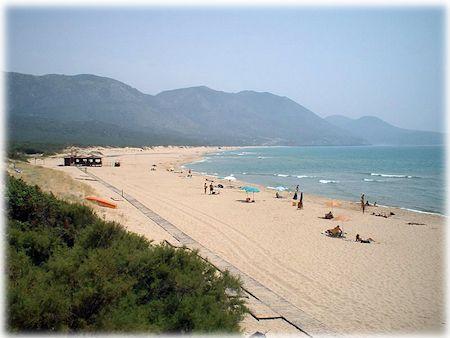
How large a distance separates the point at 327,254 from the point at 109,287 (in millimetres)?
9858

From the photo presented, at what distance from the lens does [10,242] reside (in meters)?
6.21

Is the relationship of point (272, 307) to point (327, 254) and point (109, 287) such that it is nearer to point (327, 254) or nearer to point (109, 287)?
point (109, 287)

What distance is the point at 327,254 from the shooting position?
13273mm

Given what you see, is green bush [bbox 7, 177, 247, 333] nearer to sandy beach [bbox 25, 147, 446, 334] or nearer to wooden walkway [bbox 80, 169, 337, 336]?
sandy beach [bbox 25, 147, 446, 334]

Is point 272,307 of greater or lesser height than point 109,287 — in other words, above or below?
below

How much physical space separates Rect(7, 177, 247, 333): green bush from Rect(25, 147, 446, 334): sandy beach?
1091 millimetres

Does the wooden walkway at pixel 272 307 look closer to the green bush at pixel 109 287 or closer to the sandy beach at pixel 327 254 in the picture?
the sandy beach at pixel 327 254

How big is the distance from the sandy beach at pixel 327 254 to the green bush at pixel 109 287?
109 centimetres

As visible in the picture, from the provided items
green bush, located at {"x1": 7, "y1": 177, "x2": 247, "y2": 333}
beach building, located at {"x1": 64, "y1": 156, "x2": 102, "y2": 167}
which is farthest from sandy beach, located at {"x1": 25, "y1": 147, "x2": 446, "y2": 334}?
beach building, located at {"x1": 64, "y1": 156, "x2": 102, "y2": 167}

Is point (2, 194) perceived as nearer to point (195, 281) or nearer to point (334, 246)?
point (195, 281)

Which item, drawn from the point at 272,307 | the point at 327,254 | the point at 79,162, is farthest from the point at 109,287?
the point at 79,162

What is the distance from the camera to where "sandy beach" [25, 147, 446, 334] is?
8.50 m

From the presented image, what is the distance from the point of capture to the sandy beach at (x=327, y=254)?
335 inches

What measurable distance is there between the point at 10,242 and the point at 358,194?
3000 centimetres
